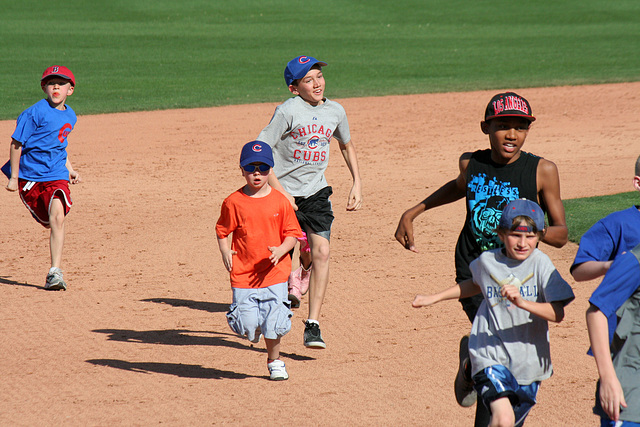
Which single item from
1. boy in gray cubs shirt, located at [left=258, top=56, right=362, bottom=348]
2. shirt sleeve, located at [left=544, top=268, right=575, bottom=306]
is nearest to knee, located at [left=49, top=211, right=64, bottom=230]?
boy in gray cubs shirt, located at [left=258, top=56, right=362, bottom=348]

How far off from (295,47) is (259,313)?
25.6 m

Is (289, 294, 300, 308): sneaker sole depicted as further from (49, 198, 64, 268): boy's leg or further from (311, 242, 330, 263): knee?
(49, 198, 64, 268): boy's leg

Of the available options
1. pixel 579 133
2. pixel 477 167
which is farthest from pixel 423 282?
pixel 579 133

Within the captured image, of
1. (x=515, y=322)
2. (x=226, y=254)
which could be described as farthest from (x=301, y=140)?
(x=515, y=322)

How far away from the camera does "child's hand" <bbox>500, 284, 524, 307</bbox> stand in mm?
3932

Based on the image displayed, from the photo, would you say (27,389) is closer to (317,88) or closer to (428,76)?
(317,88)

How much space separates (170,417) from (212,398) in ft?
1.38

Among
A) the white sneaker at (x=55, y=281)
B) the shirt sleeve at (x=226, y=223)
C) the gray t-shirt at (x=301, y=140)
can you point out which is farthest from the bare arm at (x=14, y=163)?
the shirt sleeve at (x=226, y=223)

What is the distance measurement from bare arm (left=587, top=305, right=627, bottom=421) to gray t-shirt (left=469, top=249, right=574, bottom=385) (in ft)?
2.18

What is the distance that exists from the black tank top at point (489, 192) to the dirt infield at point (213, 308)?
4.51 feet

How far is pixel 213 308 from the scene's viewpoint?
834 cm

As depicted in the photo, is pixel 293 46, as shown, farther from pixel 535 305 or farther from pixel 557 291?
pixel 535 305

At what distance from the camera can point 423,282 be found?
885 cm

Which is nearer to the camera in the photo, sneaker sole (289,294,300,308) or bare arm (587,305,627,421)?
bare arm (587,305,627,421)
